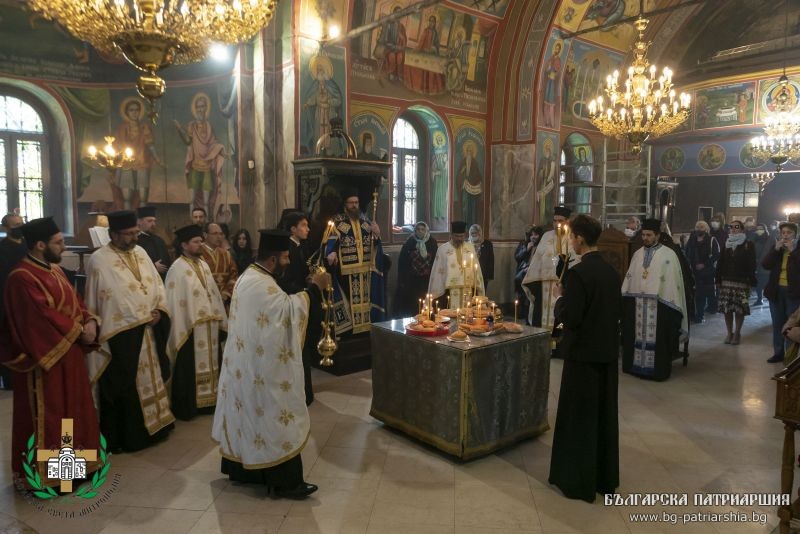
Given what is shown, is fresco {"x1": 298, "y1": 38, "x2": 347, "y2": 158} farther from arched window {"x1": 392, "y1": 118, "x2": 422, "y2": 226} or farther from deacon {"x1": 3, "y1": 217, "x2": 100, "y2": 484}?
deacon {"x1": 3, "y1": 217, "x2": 100, "y2": 484}

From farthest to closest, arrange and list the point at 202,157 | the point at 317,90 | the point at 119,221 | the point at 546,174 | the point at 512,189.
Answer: the point at 546,174, the point at 512,189, the point at 202,157, the point at 317,90, the point at 119,221

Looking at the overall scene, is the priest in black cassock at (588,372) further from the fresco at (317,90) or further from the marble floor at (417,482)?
the fresco at (317,90)

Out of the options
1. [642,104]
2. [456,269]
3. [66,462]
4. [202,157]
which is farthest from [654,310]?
[202,157]

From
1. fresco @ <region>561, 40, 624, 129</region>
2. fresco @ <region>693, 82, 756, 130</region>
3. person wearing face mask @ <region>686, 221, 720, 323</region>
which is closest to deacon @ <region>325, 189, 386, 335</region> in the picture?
person wearing face mask @ <region>686, 221, 720, 323</region>

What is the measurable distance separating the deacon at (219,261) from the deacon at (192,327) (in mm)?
416

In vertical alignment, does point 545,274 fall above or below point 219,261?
below

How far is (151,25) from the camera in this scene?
13.1ft

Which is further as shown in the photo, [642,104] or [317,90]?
[317,90]

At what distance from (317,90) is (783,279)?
271 inches

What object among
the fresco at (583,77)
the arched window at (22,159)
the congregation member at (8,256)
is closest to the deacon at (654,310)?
the fresco at (583,77)

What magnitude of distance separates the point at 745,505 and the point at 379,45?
840 cm

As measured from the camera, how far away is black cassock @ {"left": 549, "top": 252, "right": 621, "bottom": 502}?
3.73m

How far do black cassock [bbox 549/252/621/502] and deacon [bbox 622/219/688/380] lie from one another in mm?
3252

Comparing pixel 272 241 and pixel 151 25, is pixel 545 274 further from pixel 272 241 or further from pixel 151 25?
pixel 151 25
